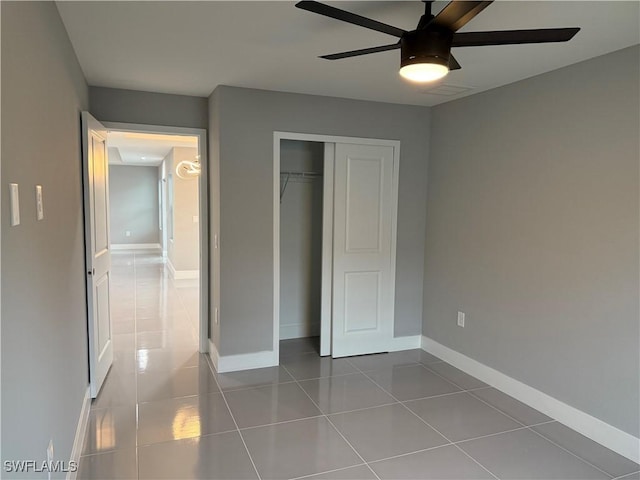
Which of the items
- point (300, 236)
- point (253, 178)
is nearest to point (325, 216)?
point (300, 236)

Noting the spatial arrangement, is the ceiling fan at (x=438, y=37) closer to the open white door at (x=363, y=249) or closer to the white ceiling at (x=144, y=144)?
the open white door at (x=363, y=249)

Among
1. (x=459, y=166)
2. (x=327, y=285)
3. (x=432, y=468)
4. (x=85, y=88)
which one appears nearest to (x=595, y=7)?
(x=459, y=166)

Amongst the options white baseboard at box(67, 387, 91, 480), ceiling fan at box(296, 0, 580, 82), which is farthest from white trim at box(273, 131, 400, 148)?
white baseboard at box(67, 387, 91, 480)

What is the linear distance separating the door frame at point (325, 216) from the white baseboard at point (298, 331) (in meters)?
0.57

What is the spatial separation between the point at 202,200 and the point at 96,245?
1026mm

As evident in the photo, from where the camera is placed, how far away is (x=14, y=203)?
1373 mm

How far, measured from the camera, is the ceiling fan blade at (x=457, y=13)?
1.56 m

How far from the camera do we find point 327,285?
13.4 feet

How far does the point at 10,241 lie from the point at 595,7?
2571 millimetres

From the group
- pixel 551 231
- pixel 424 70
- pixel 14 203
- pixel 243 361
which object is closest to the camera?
pixel 14 203

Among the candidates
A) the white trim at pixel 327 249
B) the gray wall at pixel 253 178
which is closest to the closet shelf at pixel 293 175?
the white trim at pixel 327 249

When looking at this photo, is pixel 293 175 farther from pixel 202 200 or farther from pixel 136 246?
pixel 136 246

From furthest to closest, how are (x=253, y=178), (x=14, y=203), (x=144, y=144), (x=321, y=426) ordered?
(x=144, y=144), (x=253, y=178), (x=321, y=426), (x=14, y=203)

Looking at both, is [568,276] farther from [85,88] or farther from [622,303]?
[85,88]
